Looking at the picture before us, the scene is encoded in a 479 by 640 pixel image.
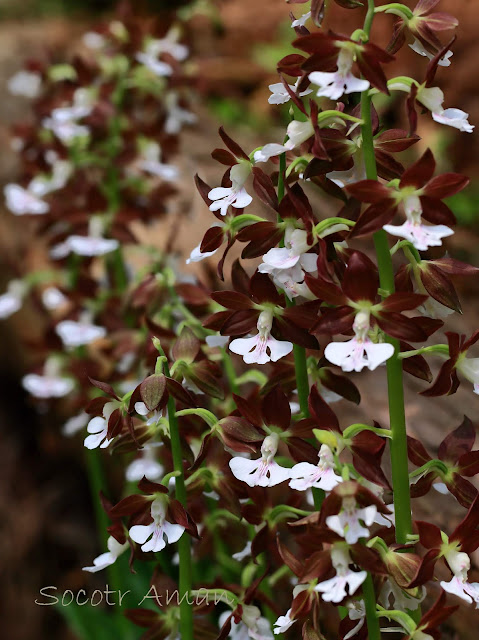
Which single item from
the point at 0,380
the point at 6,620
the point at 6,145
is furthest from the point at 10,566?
the point at 6,145

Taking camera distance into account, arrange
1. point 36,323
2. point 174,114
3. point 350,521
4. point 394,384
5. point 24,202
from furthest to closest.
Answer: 1. point 36,323
2. point 174,114
3. point 24,202
4. point 394,384
5. point 350,521

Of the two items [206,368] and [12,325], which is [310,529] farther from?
[12,325]

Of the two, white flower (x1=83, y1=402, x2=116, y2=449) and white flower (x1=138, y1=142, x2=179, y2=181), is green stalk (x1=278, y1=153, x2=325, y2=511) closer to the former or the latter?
white flower (x1=83, y1=402, x2=116, y2=449)

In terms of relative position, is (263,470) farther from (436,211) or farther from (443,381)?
(436,211)

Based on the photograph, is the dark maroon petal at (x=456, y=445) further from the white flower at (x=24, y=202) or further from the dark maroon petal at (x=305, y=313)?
the white flower at (x=24, y=202)

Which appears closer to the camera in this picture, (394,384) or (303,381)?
(394,384)

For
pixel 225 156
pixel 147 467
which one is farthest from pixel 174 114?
pixel 225 156

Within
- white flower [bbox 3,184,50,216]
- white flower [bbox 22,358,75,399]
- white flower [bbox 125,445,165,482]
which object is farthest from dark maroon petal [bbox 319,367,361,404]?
white flower [bbox 3,184,50,216]
